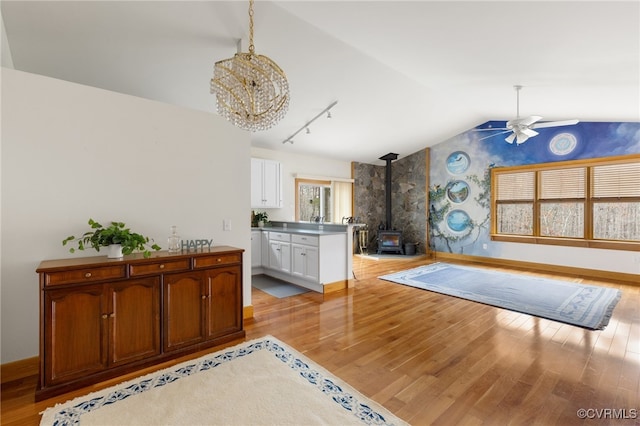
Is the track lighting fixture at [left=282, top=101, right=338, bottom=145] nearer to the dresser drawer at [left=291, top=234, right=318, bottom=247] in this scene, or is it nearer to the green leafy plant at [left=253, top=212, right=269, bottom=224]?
the green leafy plant at [left=253, top=212, right=269, bottom=224]

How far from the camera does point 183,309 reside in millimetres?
2598

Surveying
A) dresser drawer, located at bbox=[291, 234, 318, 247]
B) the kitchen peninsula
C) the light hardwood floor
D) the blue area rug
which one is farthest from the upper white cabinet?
the blue area rug

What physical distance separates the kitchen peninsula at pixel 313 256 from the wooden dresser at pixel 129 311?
5.63 feet

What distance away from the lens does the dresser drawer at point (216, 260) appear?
268cm

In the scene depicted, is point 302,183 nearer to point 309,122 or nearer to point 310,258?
point 309,122

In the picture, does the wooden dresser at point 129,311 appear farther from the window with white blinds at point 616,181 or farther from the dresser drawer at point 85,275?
the window with white blinds at point 616,181

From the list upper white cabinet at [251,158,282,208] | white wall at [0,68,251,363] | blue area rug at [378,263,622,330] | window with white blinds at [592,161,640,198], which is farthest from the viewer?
upper white cabinet at [251,158,282,208]

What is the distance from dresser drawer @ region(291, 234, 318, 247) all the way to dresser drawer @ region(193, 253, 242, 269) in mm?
1663

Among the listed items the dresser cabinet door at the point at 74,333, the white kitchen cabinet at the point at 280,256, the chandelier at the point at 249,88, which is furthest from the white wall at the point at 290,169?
the dresser cabinet door at the point at 74,333

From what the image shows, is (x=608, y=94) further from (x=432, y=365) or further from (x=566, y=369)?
(x=432, y=365)

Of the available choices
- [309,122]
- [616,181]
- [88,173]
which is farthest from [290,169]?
[616,181]

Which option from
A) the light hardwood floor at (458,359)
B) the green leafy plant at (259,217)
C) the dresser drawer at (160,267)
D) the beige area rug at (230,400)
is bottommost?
the light hardwood floor at (458,359)

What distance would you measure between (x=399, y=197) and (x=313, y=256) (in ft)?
17.0

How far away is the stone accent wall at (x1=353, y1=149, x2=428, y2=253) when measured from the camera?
8.23 metres
